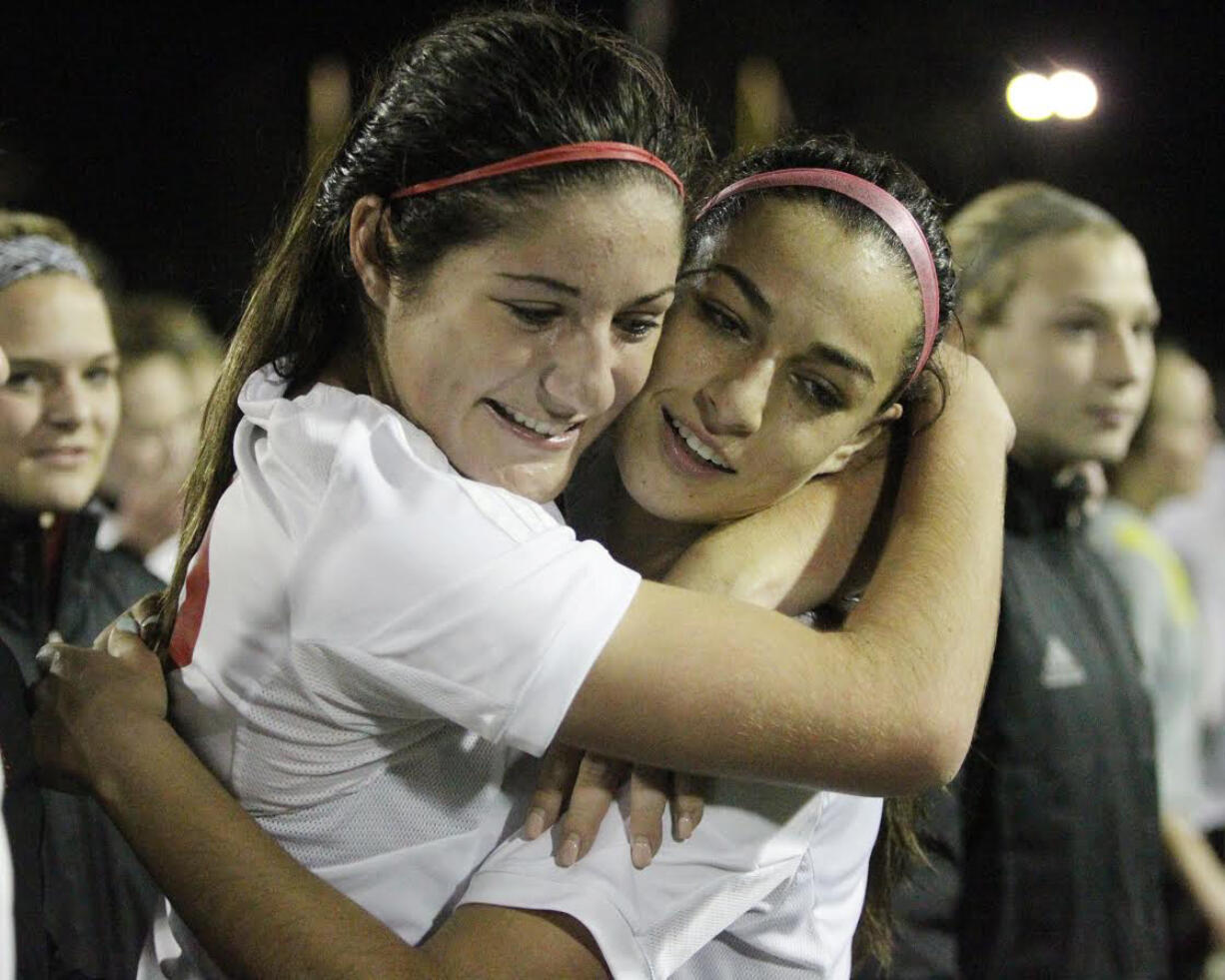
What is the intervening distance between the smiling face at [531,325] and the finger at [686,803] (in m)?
0.29

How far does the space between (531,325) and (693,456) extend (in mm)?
266

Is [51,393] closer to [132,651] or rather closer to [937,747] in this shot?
[132,651]

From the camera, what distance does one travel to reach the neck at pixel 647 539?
1.58m

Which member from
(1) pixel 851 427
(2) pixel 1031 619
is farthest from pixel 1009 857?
(1) pixel 851 427

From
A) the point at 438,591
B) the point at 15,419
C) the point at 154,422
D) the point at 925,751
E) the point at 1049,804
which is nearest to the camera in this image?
the point at 438,591

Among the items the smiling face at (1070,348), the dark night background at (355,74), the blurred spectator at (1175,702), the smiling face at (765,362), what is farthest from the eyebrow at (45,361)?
the blurred spectator at (1175,702)

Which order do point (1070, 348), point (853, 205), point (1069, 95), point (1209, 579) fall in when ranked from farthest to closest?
1. point (1209, 579)
2. point (1069, 95)
3. point (1070, 348)
4. point (853, 205)

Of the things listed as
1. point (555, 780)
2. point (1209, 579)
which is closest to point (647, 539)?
point (555, 780)

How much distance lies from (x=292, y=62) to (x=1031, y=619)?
96.8 inches

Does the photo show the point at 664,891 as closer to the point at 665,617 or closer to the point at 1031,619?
the point at 665,617

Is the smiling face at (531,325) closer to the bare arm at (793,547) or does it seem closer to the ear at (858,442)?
the bare arm at (793,547)

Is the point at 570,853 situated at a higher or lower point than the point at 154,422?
higher

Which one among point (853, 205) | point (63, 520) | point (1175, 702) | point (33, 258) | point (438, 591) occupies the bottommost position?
point (63, 520)

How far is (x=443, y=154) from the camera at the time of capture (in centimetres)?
128
